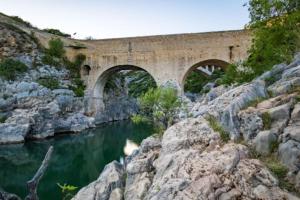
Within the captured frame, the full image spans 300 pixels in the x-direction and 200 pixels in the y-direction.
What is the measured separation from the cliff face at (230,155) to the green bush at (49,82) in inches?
870

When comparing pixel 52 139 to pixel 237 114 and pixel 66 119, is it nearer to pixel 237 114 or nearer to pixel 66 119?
pixel 66 119

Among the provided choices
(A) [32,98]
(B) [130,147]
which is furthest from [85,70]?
(B) [130,147]

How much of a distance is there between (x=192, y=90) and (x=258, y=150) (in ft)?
161

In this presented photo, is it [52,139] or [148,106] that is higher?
[148,106]

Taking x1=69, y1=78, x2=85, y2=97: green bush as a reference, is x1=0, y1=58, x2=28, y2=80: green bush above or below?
A: above

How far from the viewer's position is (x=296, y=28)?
50.5 feet

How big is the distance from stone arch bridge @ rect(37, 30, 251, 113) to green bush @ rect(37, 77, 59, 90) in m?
4.28

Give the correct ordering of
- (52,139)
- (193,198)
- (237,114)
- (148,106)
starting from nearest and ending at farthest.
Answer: (193,198) < (237,114) < (148,106) < (52,139)

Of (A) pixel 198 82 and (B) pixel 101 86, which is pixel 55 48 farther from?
(A) pixel 198 82

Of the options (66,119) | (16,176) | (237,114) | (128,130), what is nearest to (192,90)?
(128,130)

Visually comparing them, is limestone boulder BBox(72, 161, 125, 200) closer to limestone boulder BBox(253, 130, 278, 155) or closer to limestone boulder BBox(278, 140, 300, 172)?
limestone boulder BBox(253, 130, 278, 155)

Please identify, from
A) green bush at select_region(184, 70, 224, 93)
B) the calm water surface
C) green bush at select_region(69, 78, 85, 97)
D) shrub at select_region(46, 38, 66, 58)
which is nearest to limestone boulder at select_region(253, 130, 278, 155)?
the calm water surface

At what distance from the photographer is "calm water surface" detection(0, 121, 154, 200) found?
1692cm

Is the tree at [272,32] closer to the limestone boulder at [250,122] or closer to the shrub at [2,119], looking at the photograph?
the limestone boulder at [250,122]
